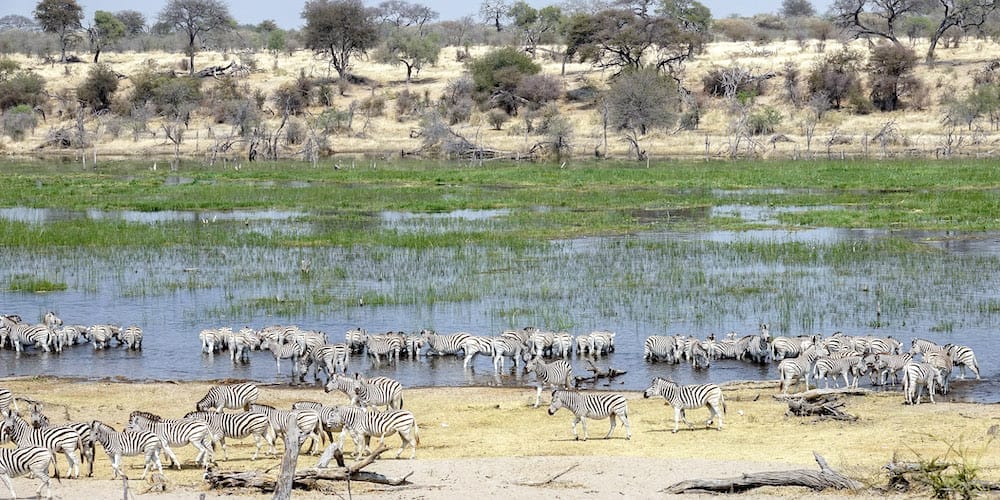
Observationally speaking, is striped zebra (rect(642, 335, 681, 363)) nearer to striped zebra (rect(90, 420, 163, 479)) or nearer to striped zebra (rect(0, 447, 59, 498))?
striped zebra (rect(90, 420, 163, 479))

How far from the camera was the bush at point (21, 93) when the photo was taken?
297 feet

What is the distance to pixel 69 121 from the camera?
8788 centimetres

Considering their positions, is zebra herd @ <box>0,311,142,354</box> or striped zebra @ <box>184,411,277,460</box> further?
zebra herd @ <box>0,311,142,354</box>

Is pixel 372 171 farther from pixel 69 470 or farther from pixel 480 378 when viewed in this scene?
pixel 69 470

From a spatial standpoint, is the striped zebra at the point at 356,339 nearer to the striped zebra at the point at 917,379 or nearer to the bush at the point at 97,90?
the striped zebra at the point at 917,379

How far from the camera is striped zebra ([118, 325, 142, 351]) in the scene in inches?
894

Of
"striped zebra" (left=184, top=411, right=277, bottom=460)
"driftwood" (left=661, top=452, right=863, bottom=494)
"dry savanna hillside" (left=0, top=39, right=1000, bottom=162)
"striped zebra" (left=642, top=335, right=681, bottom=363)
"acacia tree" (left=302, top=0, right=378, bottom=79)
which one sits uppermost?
"acacia tree" (left=302, top=0, right=378, bottom=79)

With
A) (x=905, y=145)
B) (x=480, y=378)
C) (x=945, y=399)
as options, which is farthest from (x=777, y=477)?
(x=905, y=145)

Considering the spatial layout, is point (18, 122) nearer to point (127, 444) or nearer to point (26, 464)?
point (127, 444)

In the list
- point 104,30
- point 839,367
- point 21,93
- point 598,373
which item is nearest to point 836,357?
point 839,367

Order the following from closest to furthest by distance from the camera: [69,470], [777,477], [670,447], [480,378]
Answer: [777,477] → [69,470] → [670,447] → [480,378]

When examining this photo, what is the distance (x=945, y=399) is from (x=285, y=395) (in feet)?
32.6

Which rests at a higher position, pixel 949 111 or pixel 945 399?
pixel 949 111

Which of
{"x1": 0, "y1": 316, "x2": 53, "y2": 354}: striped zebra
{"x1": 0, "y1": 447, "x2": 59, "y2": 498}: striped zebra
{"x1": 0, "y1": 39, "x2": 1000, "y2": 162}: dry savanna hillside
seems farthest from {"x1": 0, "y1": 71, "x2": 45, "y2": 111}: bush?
{"x1": 0, "y1": 447, "x2": 59, "y2": 498}: striped zebra
